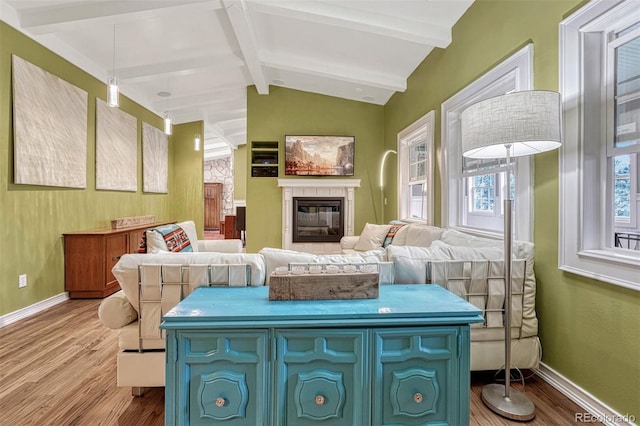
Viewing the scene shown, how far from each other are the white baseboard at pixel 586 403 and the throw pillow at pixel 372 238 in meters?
2.25

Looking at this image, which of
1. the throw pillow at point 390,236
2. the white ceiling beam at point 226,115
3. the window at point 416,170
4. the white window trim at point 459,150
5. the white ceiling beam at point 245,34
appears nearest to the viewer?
the white window trim at point 459,150

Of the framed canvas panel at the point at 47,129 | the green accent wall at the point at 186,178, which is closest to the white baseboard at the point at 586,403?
the framed canvas panel at the point at 47,129

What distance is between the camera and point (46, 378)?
2.05m

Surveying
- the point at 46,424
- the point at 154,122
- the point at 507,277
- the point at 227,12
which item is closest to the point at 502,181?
the point at 507,277

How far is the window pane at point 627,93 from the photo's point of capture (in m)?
1.62

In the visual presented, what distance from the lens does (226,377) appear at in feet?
4.11

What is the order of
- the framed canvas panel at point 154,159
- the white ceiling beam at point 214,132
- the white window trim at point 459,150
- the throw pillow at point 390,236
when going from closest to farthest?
the white window trim at point 459,150
the throw pillow at point 390,236
the framed canvas panel at point 154,159
the white ceiling beam at point 214,132

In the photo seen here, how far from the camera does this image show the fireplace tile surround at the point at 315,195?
5.62m

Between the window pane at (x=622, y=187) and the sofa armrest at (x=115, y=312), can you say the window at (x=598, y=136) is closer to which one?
the window pane at (x=622, y=187)

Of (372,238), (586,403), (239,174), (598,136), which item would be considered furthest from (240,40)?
(239,174)

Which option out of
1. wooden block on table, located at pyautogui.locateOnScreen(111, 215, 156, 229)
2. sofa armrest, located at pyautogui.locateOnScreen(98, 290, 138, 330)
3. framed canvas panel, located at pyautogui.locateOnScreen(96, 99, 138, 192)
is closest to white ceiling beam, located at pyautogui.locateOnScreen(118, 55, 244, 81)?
framed canvas panel, located at pyautogui.locateOnScreen(96, 99, 138, 192)

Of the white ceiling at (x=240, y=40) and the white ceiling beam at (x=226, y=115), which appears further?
the white ceiling beam at (x=226, y=115)

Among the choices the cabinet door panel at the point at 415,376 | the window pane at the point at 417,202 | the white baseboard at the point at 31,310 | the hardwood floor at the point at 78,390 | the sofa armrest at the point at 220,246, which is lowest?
the hardwood floor at the point at 78,390

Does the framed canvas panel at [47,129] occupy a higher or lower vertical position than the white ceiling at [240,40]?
lower
